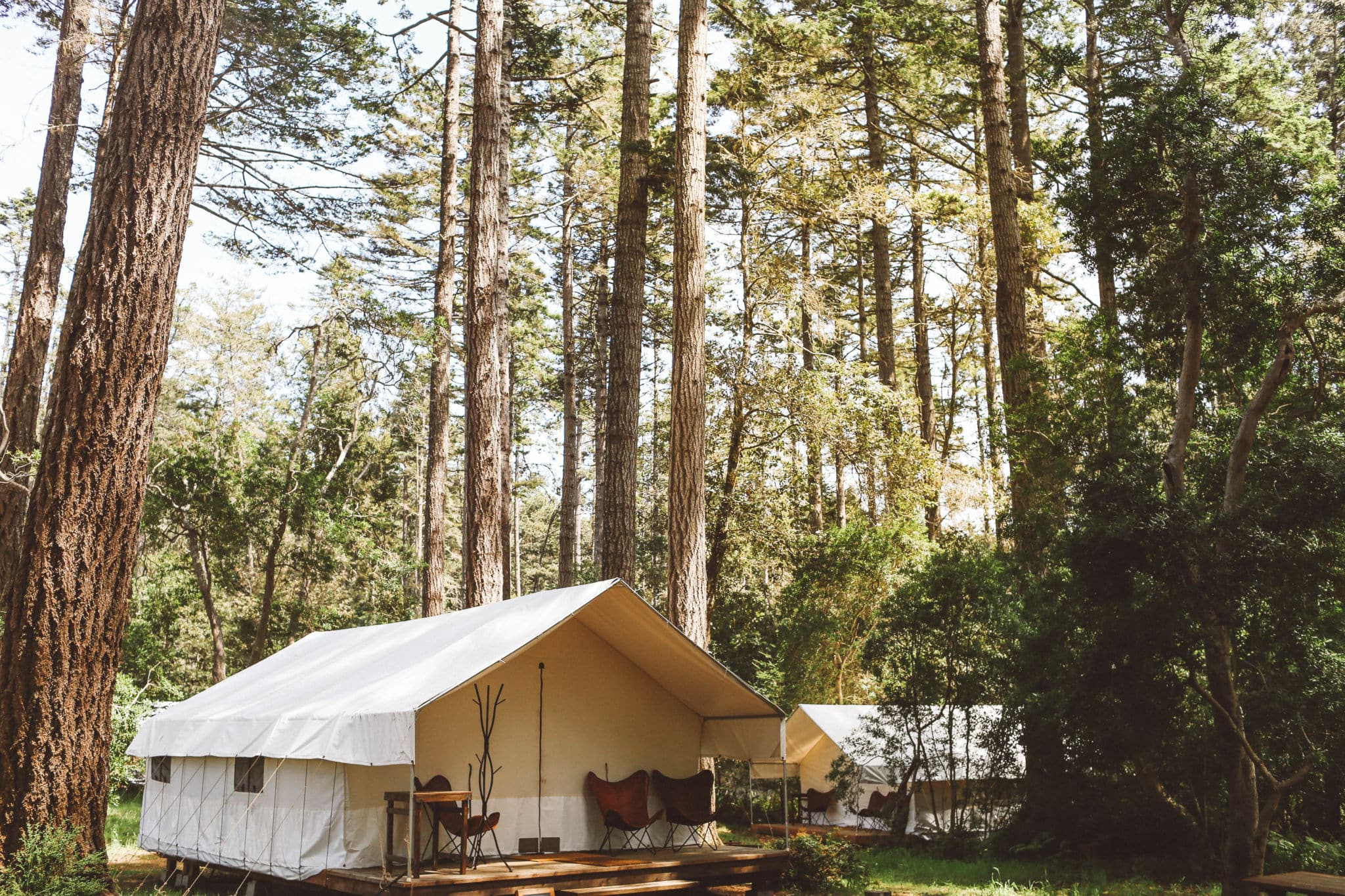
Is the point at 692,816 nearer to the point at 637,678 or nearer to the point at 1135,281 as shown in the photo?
the point at 637,678

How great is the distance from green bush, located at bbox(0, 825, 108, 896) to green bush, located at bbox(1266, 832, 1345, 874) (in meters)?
8.63

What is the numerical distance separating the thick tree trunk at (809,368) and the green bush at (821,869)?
646 centimetres

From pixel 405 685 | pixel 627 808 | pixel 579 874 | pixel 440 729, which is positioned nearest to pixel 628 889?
pixel 579 874

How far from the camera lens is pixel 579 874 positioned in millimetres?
7375

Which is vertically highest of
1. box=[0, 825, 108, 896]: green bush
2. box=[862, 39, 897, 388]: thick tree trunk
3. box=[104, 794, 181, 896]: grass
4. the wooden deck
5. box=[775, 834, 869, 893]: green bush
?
box=[862, 39, 897, 388]: thick tree trunk

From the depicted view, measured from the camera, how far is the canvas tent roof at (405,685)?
7.10m

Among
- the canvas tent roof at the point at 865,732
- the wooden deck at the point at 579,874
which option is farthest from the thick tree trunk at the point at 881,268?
the wooden deck at the point at 579,874

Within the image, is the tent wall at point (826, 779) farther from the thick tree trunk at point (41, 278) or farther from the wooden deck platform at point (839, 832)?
the thick tree trunk at point (41, 278)

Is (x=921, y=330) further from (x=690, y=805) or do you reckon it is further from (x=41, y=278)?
(x=41, y=278)

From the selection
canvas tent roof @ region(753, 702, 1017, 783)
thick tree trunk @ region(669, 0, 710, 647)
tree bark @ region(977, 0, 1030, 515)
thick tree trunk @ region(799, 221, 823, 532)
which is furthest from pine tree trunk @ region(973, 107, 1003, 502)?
thick tree trunk @ region(669, 0, 710, 647)

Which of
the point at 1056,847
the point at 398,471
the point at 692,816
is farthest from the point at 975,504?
the point at 398,471

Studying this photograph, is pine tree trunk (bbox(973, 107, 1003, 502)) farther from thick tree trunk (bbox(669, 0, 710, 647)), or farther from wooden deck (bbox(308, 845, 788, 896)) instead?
wooden deck (bbox(308, 845, 788, 896))

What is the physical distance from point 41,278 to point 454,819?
760 centimetres

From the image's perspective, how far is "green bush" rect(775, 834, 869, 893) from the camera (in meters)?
8.95
